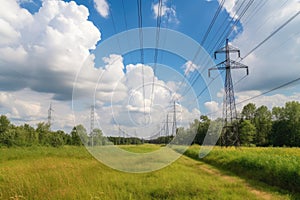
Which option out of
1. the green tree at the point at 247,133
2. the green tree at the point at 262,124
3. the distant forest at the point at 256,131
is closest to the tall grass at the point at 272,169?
the distant forest at the point at 256,131

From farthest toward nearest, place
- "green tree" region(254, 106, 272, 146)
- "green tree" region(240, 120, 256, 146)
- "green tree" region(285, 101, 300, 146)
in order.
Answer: "green tree" region(254, 106, 272, 146), "green tree" region(240, 120, 256, 146), "green tree" region(285, 101, 300, 146)

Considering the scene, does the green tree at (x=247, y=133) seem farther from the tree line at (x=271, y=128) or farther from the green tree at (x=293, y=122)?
the green tree at (x=293, y=122)

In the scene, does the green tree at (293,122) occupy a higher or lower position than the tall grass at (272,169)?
higher

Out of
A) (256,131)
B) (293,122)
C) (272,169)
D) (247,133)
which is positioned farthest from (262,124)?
(272,169)

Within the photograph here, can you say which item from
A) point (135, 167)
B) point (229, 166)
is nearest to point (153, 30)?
point (135, 167)

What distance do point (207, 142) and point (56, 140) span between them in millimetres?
52504

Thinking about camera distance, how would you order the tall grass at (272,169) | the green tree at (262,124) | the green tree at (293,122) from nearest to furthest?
the tall grass at (272,169)
the green tree at (293,122)
the green tree at (262,124)

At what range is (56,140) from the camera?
75.6m

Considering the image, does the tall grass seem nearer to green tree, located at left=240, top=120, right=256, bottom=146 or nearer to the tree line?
the tree line

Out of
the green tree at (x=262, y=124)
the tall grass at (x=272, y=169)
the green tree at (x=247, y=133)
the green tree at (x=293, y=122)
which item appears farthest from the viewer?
the green tree at (x=262, y=124)

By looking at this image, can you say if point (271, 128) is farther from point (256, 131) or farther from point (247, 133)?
point (247, 133)

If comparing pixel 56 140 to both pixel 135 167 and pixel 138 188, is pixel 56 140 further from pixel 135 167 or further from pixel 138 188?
pixel 138 188

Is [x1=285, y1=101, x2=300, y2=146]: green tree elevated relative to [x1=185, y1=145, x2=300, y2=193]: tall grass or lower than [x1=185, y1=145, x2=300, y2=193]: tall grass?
elevated

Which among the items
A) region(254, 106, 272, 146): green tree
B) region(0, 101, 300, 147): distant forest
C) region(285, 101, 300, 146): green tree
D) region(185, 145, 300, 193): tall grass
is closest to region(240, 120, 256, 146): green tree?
region(0, 101, 300, 147): distant forest
